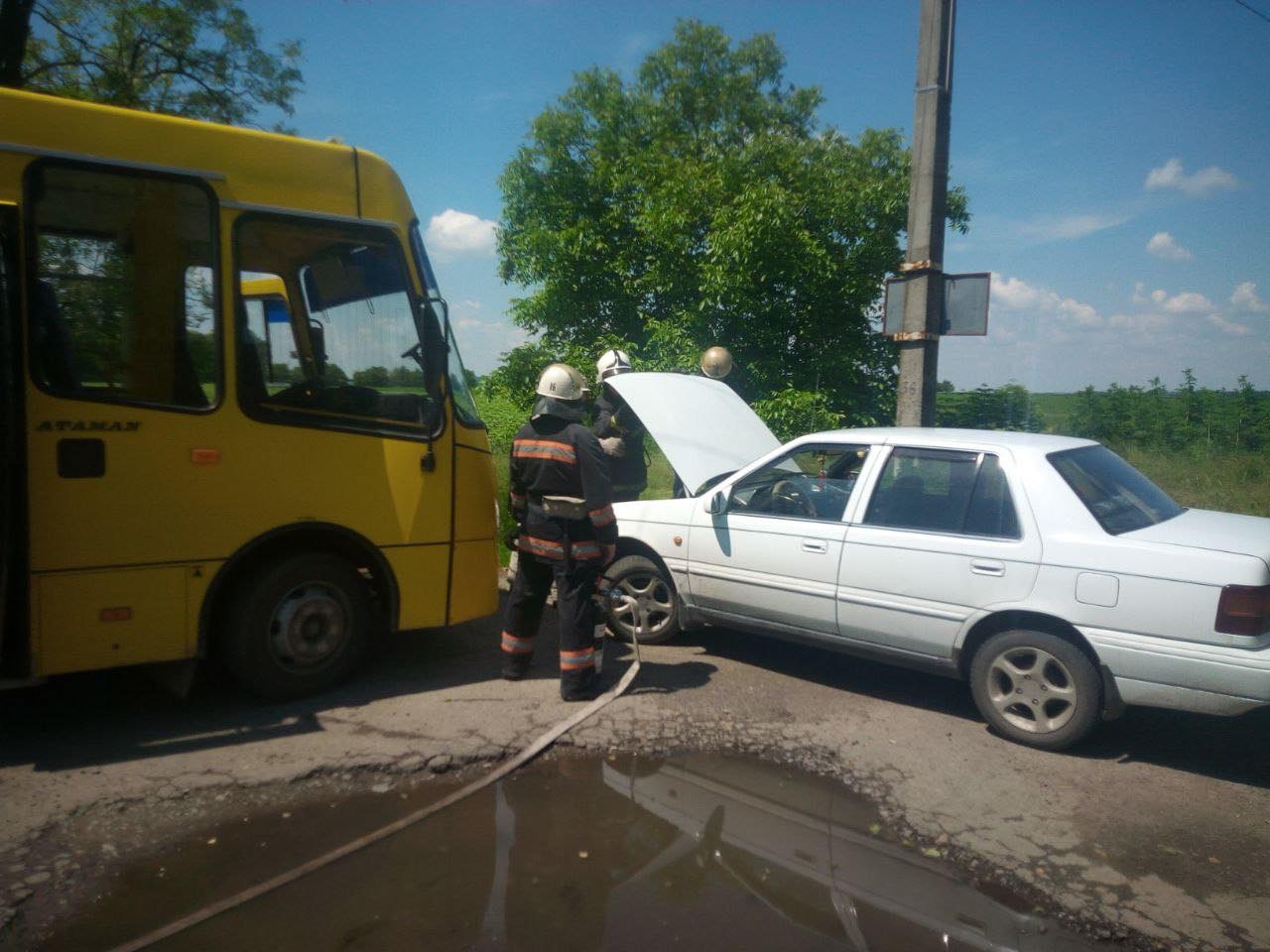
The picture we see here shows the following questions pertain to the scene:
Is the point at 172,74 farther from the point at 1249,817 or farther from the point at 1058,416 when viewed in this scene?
the point at 1249,817

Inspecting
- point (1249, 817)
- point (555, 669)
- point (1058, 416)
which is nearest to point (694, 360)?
point (1058, 416)

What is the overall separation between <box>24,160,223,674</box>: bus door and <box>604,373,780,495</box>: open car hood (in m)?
2.89

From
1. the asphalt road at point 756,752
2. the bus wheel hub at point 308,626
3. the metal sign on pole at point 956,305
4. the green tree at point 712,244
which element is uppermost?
the green tree at point 712,244

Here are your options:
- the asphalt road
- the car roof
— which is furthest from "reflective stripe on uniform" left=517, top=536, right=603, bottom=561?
the car roof

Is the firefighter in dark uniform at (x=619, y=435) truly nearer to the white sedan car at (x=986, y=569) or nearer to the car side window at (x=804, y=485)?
the white sedan car at (x=986, y=569)

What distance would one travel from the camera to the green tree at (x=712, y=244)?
13.8 meters

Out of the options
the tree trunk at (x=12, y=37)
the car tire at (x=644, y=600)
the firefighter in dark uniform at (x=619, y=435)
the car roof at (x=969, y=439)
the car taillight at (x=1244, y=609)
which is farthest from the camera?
the tree trunk at (x=12, y=37)

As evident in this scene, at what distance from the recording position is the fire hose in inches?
113

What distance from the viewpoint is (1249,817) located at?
152 inches

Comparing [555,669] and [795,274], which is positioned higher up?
[795,274]

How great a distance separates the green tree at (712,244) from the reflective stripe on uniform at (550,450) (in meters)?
8.71

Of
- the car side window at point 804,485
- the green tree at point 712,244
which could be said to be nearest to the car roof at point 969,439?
the car side window at point 804,485

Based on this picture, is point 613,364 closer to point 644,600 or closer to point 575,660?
point 644,600

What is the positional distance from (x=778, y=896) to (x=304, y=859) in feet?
5.98
